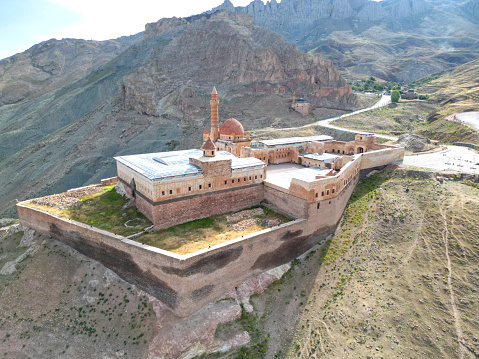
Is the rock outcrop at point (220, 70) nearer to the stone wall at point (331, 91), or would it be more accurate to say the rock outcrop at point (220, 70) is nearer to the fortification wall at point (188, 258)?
the stone wall at point (331, 91)

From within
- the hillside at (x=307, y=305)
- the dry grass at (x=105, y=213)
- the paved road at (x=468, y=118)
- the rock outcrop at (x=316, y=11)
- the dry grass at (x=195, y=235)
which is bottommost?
the hillside at (x=307, y=305)

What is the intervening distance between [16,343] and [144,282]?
29.1 feet

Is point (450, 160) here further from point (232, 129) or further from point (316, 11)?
point (316, 11)

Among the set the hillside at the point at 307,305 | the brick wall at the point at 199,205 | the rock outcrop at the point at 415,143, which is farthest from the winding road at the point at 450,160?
the brick wall at the point at 199,205

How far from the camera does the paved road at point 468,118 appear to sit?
4724 cm

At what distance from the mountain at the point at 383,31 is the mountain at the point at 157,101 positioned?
152 feet

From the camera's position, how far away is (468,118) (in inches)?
1987

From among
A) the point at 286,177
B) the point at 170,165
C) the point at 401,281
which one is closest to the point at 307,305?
the point at 401,281

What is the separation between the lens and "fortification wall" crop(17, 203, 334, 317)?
67.4ft

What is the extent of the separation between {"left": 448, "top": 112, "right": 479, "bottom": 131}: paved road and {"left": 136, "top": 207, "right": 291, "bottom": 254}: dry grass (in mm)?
38256

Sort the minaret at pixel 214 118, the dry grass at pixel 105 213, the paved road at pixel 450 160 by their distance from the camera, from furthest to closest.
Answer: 1. the minaret at pixel 214 118
2. the paved road at pixel 450 160
3. the dry grass at pixel 105 213

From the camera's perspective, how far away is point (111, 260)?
23.4 m

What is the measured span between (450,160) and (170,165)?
29597mm

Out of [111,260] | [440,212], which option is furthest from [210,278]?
[440,212]
